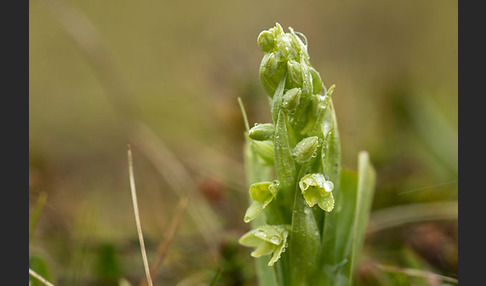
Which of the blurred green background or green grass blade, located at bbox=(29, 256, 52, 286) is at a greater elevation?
the blurred green background

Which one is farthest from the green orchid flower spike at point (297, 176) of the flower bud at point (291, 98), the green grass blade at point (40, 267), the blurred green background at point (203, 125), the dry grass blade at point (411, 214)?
the dry grass blade at point (411, 214)

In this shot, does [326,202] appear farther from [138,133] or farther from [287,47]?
[138,133]

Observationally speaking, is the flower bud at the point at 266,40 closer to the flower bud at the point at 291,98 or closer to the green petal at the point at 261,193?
the flower bud at the point at 291,98

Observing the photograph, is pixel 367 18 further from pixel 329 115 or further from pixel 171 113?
pixel 329 115

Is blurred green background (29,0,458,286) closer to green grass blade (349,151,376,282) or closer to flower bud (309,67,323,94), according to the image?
green grass blade (349,151,376,282)

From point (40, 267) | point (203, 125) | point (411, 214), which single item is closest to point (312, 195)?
point (40, 267)

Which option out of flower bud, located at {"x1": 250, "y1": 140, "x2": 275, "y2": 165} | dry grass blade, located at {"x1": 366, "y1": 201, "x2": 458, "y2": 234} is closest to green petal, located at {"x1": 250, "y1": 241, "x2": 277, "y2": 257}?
flower bud, located at {"x1": 250, "y1": 140, "x2": 275, "y2": 165}

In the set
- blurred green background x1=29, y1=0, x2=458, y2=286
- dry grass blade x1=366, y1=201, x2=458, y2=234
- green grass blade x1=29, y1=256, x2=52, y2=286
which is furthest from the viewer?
dry grass blade x1=366, y1=201, x2=458, y2=234
